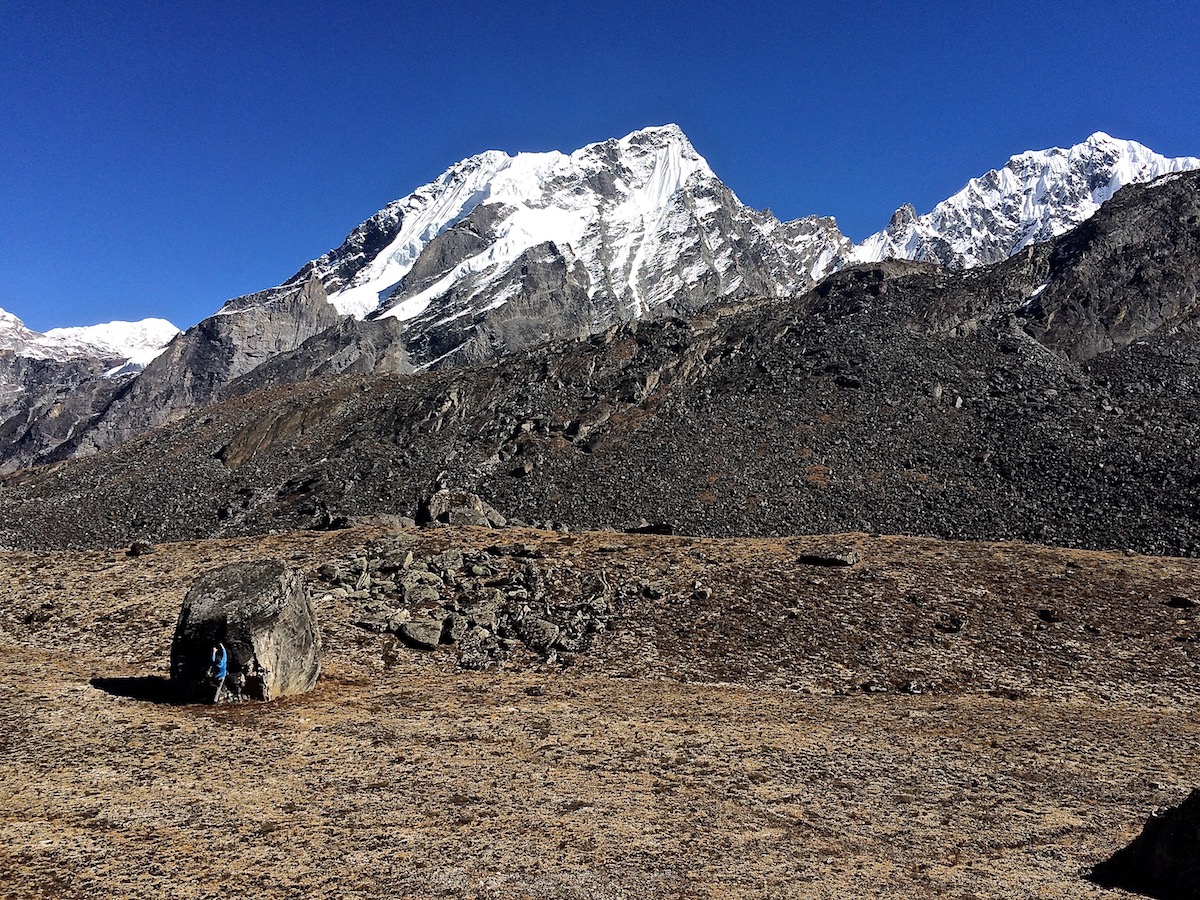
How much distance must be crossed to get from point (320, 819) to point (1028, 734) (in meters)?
15.9

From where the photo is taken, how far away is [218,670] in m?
16.9

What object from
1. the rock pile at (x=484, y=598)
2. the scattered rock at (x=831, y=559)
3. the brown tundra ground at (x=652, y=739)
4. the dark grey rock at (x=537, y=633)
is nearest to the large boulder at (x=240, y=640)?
the brown tundra ground at (x=652, y=739)

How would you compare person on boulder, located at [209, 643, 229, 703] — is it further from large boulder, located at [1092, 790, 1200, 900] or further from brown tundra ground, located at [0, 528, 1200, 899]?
large boulder, located at [1092, 790, 1200, 900]

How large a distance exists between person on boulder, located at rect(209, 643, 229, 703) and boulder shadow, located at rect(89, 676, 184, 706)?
0.87 m

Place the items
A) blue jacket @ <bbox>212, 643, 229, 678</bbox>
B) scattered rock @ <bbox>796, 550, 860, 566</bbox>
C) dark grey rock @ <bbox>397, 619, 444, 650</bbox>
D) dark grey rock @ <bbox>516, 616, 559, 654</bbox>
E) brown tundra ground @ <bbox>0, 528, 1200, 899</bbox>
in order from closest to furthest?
1. brown tundra ground @ <bbox>0, 528, 1200, 899</bbox>
2. blue jacket @ <bbox>212, 643, 229, 678</bbox>
3. dark grey rock @ <bbox>397, 619, 444, 650</bbox>
4. dark grey rock @ <bbox>516, 616, 559, 654</bbox>
5. scattered rock @ <bbox>796, 550, 860, 566</bbox>

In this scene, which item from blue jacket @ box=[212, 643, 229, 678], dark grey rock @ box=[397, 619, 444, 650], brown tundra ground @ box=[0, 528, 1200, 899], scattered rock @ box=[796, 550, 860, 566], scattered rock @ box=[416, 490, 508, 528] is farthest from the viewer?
scattered rock @ box=[416, 490, 508, 528]

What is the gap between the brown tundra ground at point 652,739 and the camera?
1068 centimetres

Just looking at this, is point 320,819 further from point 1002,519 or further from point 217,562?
point 1002,519

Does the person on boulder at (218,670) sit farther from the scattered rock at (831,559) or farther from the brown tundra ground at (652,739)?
the scattered rock at (831,559)

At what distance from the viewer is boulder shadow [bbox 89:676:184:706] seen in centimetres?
1722

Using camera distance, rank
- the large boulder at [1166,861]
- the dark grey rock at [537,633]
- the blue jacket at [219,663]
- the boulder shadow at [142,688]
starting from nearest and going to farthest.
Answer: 1. the large boulder at [1166,861]
2. the blue jacket at [219,663]
3. the boulder shadow at [142,688]
4. the dark grey rock at [537,633]

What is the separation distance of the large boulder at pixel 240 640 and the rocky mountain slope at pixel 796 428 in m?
A: 40.8

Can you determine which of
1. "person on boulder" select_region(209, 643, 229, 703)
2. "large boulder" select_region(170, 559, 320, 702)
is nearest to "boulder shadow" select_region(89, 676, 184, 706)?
"large boulder" select_region(170, 559, 320, 702)

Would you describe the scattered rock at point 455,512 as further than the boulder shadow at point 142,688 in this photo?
Yes
